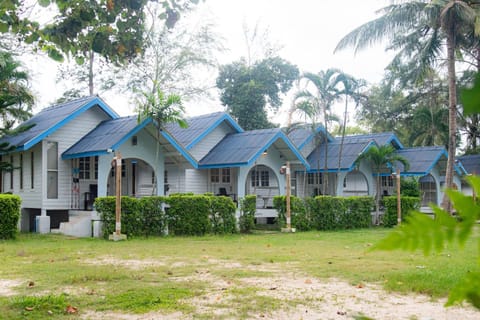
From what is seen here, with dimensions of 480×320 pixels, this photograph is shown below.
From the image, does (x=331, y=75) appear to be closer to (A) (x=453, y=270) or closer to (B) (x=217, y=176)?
(B) (x=217, y=176)

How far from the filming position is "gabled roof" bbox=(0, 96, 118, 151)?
19922 mm

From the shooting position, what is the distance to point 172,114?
65.8ft

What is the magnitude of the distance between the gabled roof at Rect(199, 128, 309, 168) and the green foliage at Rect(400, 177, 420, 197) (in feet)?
19.5

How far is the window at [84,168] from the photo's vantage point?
22.3m

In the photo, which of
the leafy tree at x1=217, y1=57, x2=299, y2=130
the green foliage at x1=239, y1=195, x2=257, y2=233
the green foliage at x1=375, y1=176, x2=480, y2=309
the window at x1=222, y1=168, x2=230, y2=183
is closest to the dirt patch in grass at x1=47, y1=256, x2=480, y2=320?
the green foliage at x1=375, y1=176, x2=480, y2=309

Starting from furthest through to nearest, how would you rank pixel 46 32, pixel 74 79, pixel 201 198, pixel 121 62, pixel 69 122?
pixel 74 79, pixel 69 122, pixel 201 198, pixel 121 62, pixel 46 32

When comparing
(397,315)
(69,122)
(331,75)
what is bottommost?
(397,315)

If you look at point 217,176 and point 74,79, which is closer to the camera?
point 217,176

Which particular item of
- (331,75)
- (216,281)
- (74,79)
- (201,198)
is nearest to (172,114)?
(201,198)

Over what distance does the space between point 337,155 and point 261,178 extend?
13.5ft

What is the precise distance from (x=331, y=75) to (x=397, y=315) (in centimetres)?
1981

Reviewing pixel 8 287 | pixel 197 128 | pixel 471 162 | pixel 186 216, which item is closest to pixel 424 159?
pixel 471 162

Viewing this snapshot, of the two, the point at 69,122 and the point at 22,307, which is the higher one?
the point at 69,122

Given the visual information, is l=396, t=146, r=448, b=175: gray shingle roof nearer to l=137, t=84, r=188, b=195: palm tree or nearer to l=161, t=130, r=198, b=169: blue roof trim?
l=161, t=130, r=198, b=169: blue roof trim
